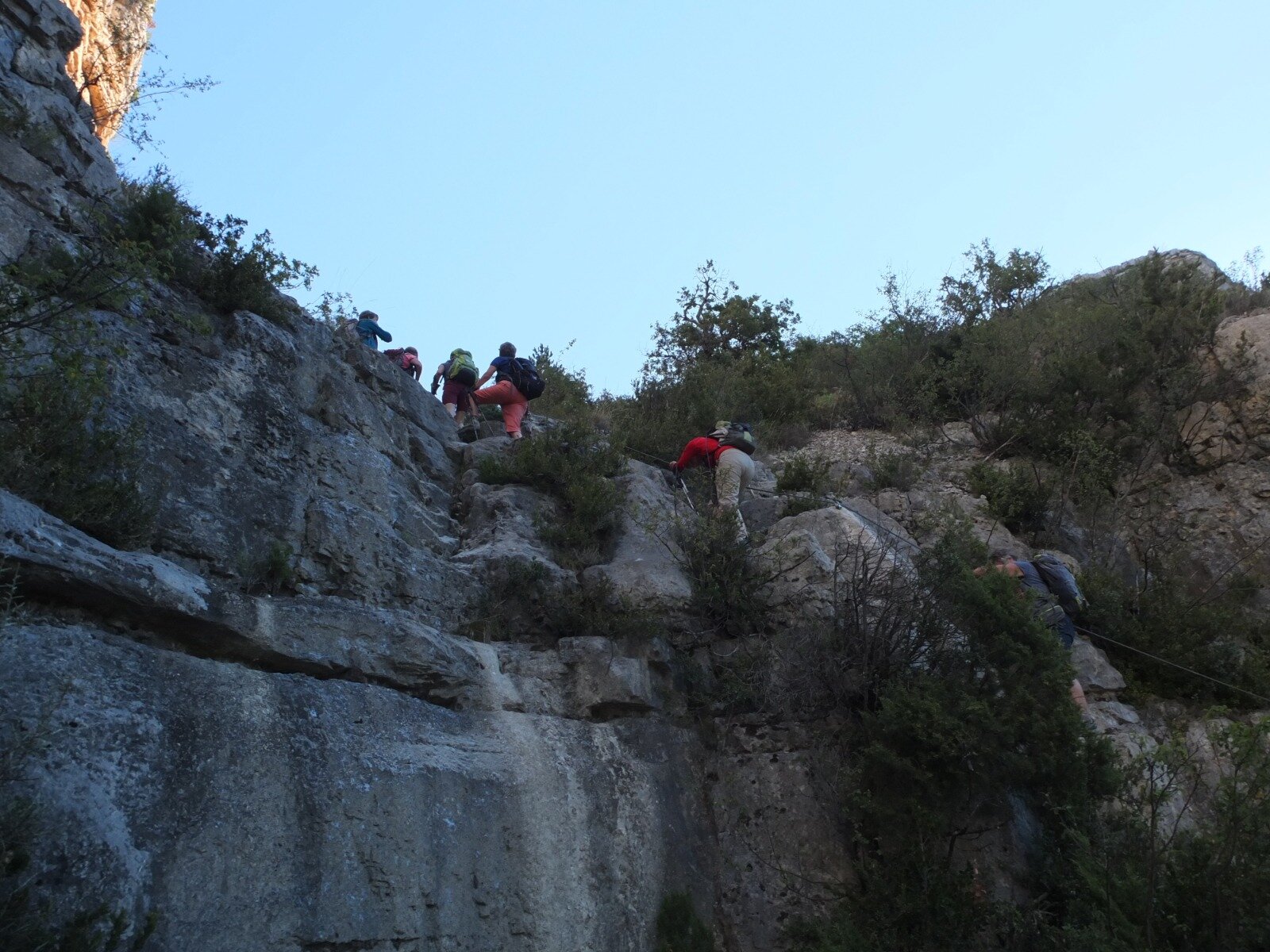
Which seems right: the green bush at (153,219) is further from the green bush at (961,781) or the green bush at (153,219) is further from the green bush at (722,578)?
the green bush at (961,781)

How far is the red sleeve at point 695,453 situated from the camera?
11.4 m

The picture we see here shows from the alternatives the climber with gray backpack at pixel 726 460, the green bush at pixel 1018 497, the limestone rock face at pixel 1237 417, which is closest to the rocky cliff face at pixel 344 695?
Result: the climber with gray backpack at pixel 726 460

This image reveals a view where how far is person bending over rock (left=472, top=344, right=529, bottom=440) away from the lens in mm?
12469

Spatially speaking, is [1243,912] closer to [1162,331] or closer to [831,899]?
[831,899]

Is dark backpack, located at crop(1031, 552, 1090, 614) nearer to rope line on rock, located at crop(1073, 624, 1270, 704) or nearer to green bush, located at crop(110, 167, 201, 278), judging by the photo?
rope line on rock, located at crop(1073, 624, 1270, 704)

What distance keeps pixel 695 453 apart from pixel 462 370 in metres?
3.51

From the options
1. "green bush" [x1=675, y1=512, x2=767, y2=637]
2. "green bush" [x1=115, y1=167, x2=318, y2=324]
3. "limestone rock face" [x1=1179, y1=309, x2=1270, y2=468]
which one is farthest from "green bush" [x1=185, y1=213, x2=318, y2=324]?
"limestone rock face" [x1=1179, y1=309, x2=1270, y2=468]

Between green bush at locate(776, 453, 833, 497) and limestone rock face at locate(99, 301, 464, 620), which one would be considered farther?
green bush at locate(776, 453, 833, 497)

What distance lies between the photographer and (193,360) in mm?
8547

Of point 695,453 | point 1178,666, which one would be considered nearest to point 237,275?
point 695,453

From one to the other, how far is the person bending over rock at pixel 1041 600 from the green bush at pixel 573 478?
339 centimetres

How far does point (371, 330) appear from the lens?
14.1 m

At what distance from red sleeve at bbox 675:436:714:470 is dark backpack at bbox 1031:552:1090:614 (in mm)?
3503

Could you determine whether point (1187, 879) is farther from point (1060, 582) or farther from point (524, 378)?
point (524, 378)
